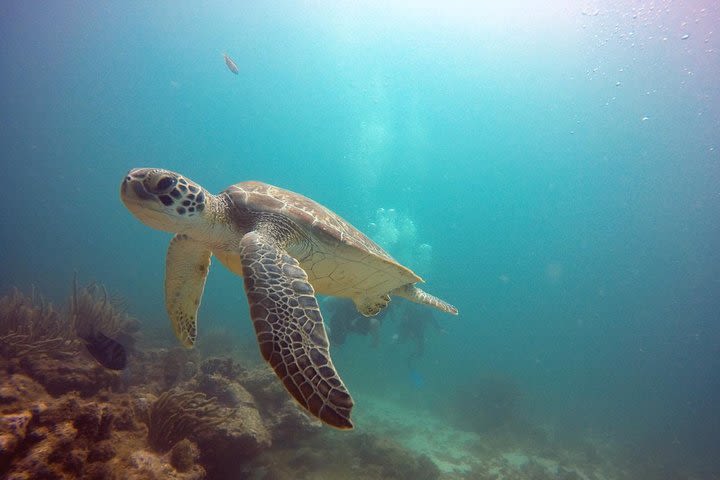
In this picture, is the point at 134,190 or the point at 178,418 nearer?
the point at 134,190

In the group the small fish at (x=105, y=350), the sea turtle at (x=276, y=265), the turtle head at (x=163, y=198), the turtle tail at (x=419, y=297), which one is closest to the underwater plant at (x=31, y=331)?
the small fish at (x=105, y=350)

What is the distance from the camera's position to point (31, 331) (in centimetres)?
565

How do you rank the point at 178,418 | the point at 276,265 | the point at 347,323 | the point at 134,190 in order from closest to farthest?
the point at 276,265
the point at 134,190
the point at 178,418
the point at 347,323

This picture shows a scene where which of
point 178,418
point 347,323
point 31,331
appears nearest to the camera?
point 178,418

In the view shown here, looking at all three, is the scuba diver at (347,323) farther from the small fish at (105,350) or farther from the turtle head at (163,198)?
the turtle head at (163,198)

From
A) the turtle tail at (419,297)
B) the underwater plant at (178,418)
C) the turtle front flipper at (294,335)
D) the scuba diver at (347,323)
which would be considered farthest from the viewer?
the scuba diver at (347,323)

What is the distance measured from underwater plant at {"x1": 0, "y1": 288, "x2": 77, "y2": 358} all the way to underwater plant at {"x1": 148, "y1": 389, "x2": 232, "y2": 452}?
213cm

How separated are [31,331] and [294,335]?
21.9ft

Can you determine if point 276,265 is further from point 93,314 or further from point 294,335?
point 93,314

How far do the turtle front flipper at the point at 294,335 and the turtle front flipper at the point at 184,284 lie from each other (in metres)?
1.60

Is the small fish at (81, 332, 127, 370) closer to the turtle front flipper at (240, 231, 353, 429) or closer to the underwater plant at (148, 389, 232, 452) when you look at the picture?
the underwater plant at (148, 389, 232, 452)

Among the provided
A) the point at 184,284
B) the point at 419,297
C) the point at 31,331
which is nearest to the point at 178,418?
the point at 184,284

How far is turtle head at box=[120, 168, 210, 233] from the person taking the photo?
118 inches

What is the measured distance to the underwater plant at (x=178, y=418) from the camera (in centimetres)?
372
